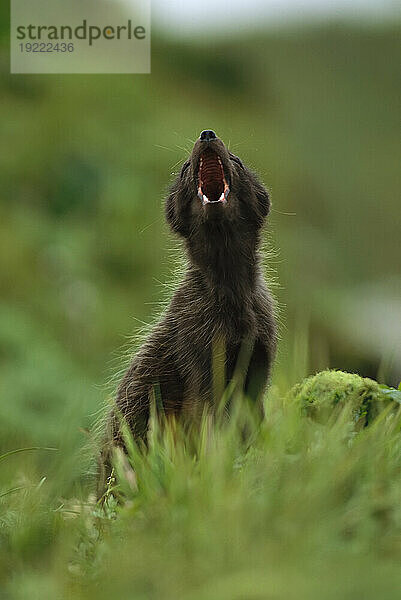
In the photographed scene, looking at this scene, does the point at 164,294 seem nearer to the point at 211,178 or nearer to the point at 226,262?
the point at 226,262

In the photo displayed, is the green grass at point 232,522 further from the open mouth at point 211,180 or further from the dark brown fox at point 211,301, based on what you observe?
the open mouth at point 211,180

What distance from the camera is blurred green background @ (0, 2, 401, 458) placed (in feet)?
31.0

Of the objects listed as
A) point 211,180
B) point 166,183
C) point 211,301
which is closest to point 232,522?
point 211,301

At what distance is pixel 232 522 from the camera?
2547 millimetres

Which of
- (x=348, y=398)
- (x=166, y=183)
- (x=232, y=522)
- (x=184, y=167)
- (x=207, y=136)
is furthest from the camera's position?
(x=166, y=183)

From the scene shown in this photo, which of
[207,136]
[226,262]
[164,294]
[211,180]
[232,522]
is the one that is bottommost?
[232,522]

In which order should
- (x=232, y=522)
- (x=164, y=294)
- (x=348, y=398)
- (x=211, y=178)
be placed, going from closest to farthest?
(x=232, y=522)
(x=348, y=398)
(x=211, y=178)
(x=164, y=294)

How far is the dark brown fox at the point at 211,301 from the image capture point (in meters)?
3.82

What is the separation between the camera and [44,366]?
904cm

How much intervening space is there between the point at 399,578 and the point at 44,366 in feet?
23.3

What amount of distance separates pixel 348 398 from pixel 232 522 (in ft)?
4.00

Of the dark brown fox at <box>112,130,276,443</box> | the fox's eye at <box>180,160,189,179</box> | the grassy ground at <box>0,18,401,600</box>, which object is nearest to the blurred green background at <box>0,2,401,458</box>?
the grassy ground at <box>0,18,401,600</box>

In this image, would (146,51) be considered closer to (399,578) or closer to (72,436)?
(72,436)

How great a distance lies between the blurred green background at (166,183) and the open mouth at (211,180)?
3741mm
